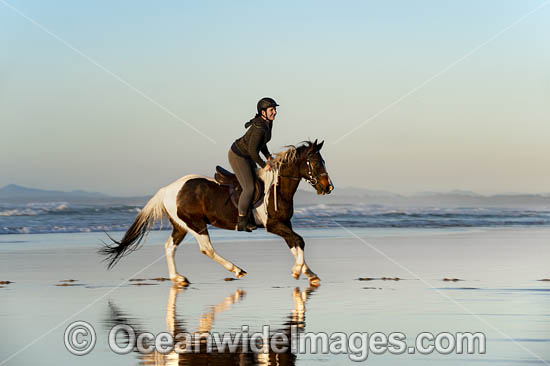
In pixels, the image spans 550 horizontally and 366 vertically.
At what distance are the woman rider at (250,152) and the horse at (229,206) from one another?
0.68 feet

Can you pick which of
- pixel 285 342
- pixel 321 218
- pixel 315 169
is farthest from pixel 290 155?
pixel 321 218

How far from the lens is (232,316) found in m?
9.59

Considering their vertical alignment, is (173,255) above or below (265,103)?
below

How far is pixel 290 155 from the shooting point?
13.3m

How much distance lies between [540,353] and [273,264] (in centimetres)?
911

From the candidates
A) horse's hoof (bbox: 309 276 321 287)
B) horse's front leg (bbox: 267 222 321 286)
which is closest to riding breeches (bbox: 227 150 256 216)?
horse's front leg (bbox: 267 222 321 286)

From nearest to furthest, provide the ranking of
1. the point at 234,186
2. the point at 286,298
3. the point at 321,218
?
the point at 286,298, the point at 234,186, the point at 321,218

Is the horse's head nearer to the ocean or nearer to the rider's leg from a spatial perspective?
the rider's leg

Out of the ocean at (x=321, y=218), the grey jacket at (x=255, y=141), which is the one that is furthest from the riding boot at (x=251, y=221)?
the ocean at (x=321, y=218)

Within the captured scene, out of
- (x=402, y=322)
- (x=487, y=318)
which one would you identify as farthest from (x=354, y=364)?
(x=487, y=318)

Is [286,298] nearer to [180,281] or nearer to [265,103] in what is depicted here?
[180,281]

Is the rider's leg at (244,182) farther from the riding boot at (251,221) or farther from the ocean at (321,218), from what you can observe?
the ocean at (321,218)

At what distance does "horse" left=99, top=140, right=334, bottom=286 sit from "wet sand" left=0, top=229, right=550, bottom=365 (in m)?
0.41

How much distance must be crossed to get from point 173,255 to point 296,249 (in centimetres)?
195
